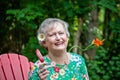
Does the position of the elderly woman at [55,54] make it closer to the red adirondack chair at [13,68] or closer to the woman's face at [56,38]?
the woman's face at [56,38]

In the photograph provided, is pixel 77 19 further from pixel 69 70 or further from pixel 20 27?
pixel 69 70

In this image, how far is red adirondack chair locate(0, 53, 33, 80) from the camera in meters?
3.80

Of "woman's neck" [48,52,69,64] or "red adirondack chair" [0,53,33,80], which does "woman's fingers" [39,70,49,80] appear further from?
"red adirondack chair" [0,53,33,80]

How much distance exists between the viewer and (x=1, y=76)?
3770 millimetres

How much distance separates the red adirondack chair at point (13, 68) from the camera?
12.5 feet

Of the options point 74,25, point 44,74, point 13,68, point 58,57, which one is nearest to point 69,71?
point 58,57

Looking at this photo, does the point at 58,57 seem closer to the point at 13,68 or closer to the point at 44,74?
the point at 44,74

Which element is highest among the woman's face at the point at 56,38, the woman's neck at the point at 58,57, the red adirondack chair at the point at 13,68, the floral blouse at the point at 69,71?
the woman's face at the point at 56,38

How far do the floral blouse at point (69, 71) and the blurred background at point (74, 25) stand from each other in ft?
5.75

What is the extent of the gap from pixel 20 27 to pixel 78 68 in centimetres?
316

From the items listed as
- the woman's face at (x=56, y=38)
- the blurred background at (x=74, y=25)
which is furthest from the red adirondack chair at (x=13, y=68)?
the woman's face at (x=56, y=38)

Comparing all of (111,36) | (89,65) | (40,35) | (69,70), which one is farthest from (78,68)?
(111,36)

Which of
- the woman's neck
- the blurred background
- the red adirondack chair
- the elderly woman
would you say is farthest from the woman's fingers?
the blurred background

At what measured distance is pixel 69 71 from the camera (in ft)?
9.64
